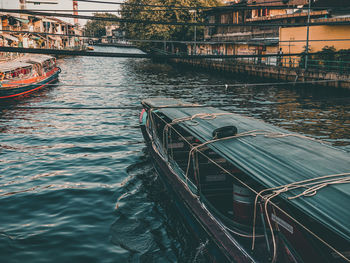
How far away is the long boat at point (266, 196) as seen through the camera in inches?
164

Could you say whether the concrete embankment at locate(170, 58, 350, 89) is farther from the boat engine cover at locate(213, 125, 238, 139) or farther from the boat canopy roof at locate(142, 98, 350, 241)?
the boat engine cover at locate(213, 125, 238, 139)

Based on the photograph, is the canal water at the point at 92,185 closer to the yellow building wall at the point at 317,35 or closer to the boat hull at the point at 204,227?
the boat hull at the point at 204,227

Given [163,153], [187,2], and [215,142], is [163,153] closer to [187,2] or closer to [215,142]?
[215,142]

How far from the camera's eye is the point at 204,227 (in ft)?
19.8

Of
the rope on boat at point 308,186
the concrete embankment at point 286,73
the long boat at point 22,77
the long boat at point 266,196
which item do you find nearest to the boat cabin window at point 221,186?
the long boat at point 266,196

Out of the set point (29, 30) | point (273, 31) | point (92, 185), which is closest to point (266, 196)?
point (92, 185)

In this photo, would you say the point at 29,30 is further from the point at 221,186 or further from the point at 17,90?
the point at 221,186

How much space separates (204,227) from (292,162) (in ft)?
6.62

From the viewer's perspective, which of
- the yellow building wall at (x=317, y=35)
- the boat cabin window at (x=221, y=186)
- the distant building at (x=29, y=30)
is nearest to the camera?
the boat cabin window at (x=221, y=186)

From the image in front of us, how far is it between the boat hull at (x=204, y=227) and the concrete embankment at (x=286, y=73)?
15.5 m

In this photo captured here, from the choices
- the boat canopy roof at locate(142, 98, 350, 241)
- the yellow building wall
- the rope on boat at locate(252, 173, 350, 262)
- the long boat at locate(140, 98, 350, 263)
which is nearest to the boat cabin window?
the long boat at locate(140, 98, 350, 263)

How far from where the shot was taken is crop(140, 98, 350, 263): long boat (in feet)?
13.7

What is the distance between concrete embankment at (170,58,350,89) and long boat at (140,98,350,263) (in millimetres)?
15133

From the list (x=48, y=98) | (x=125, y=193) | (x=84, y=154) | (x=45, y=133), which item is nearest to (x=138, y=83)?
(x=48, y=98)
